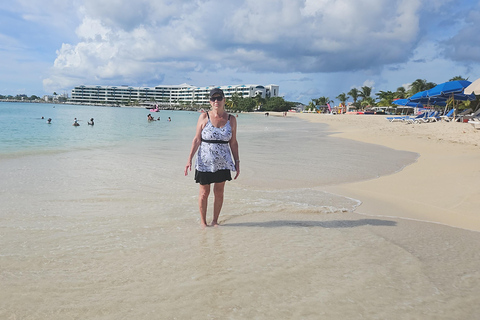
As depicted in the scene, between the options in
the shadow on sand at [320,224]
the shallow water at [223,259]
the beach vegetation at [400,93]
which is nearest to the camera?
the shallow water at [223,259]

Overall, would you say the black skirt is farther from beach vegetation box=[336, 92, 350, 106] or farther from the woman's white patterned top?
→ beach vegetation box=[336, 92, 350, 106]

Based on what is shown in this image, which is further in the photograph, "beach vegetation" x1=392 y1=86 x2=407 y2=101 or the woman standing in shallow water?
"beach vegetation" x1=392 y1=86 x2=407 y2=101

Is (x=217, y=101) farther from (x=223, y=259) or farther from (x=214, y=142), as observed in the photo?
(x=223, y=259)

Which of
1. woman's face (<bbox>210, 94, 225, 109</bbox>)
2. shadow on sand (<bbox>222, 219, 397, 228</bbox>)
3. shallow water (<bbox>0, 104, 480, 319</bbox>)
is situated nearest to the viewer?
shallow water (<bbox>0, 104, 480, 319</bbox>)

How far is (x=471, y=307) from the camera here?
8.93 ft

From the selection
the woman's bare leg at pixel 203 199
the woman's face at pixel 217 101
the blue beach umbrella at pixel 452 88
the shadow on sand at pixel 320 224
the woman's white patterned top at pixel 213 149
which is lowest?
the shadow on sand at pixel 320 224

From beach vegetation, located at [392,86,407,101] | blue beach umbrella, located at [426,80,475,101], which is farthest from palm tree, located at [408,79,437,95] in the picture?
blue beach umbrella, located at [426,80,475,101]

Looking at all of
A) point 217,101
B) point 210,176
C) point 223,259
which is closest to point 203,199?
point 210,176

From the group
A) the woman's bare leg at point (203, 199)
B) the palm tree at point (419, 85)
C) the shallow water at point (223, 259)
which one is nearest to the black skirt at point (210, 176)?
the woman's bare leg at point (203, 199)

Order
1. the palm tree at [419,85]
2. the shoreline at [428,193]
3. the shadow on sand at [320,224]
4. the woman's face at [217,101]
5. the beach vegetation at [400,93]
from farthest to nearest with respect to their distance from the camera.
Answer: the beach vegetation at [400,93] → the palm tree at [419,85] → the shoreline at [428,193] → the shadow on sand at [320,224] → the woman's face at [217,101]

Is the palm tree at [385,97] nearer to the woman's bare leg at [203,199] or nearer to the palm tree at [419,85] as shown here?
the palm tree at [419,85]

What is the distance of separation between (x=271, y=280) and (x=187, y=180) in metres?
4.94

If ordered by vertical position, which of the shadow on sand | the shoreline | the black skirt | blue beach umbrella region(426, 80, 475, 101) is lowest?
the shadow on sand

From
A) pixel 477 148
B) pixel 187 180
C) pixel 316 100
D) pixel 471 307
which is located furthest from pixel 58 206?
pixel 316 100
